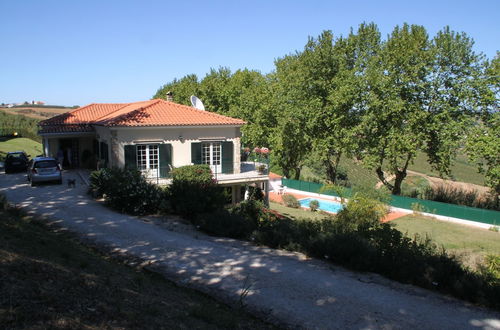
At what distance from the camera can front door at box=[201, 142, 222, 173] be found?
74.5 feet

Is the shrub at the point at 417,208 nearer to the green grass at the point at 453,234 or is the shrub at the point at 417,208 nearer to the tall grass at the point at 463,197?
the green grass at the point at 453,234

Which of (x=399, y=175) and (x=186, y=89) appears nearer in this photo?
(x=399, y=175)

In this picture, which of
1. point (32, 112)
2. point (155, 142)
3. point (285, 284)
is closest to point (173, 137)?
point (155, 142)

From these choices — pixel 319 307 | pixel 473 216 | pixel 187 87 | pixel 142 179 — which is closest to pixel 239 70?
pixel 187 87

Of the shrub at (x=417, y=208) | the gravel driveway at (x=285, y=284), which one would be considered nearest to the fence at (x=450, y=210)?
the shrub at (x=417, y=208)

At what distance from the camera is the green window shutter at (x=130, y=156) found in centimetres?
2045

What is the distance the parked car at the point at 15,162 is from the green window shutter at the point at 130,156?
929cm

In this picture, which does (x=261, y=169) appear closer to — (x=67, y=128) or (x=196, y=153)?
(x=196, y=153)

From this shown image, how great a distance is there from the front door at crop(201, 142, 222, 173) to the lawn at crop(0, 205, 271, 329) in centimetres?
1492

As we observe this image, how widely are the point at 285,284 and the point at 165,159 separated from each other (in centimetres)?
1485

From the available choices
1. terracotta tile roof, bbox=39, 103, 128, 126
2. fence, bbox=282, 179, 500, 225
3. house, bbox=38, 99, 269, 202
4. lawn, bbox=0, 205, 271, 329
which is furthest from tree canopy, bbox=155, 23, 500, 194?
lawn, bbox=0, 205, 271, 329

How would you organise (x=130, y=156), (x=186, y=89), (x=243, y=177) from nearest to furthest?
→ (x=130, y=156) → (x=243, y=177) → (x=186, y=89)

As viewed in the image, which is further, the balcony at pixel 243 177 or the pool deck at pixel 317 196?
the pool deck at pixel 317 196

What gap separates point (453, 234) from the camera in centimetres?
2259
